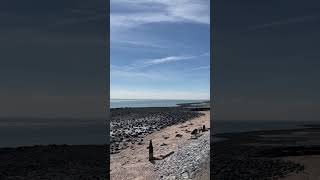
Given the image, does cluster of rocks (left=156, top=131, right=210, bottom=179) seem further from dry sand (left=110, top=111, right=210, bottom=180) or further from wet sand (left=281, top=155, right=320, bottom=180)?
wet sand (left=281, top=155, right=320, bottom=180)

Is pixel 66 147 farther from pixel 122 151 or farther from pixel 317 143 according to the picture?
pixel 122 151

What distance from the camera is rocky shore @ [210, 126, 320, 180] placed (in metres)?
19.7

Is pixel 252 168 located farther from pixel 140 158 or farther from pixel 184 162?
pixel 140 158

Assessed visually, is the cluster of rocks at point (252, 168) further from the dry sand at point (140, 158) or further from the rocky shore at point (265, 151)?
the dry sand at point (140, 158)

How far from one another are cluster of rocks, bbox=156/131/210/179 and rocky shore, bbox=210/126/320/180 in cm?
572

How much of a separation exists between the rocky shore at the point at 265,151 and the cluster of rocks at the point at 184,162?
225 inches

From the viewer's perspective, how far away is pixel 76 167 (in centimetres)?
2119

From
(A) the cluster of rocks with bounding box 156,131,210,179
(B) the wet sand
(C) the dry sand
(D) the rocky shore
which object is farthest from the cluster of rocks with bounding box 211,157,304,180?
(C) the dry sand

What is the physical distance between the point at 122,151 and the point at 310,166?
768 inches

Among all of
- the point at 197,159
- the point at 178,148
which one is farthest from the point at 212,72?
the point at 178,148

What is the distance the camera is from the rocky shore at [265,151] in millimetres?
19688

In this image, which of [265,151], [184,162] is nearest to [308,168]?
[265,151]

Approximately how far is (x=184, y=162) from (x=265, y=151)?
33.1ft

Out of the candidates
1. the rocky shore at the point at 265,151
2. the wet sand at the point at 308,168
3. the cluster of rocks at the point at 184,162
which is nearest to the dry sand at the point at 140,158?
the cluster of rocks at the point at 184,162
